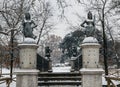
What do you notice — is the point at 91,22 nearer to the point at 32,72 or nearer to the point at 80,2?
the point at 32,72

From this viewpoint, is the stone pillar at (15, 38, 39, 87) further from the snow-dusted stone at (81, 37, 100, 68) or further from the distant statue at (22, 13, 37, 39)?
the snow-dusted stone at (81, 37, 100, 68)

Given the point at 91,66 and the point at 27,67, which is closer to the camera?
the point at 91,66

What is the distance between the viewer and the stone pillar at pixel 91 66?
13000 millimetres

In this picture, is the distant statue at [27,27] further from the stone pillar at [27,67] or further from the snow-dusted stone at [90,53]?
the snow-dusted stone at [90,53]

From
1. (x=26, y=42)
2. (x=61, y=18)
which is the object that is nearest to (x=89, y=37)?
(x=26, y=42)

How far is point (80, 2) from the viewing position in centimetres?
860

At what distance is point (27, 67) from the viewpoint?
13.3 meters

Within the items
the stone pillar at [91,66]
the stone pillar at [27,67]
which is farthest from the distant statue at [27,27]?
the stone pillar at [91,66]

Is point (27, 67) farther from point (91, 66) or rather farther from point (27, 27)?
point (91, 66)

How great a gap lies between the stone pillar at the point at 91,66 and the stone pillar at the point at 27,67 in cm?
237

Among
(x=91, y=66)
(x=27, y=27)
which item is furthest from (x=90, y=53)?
(x=27, y=27)

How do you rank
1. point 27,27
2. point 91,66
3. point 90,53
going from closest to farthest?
point 91,66, point 90,53, point 27,27

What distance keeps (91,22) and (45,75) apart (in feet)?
24.5

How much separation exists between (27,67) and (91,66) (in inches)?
123
